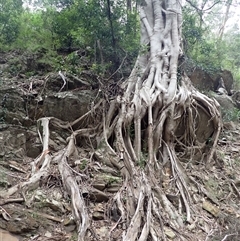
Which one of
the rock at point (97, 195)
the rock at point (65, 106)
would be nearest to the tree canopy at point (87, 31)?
the rock at point (65, 106)

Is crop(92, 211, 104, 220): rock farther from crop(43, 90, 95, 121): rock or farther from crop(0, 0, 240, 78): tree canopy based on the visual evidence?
crop(0, 0, 240, 78): tree canopy

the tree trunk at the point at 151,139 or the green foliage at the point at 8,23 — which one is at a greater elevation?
the green foliage at the point at 8,23

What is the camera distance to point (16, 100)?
168 inches

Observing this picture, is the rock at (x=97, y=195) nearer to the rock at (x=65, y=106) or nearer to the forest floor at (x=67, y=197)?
the forest floor at (x=67, y=197)

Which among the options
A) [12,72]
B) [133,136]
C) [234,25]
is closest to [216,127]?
[133,136]

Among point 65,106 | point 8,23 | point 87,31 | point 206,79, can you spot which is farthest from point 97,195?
point 206,79

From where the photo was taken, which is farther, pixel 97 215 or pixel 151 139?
pixel 151 139

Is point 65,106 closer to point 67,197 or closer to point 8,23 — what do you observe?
point 67,197

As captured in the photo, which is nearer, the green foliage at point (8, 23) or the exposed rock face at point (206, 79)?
the green foliage at point (8, 23)

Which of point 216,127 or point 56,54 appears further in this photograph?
point 56,54

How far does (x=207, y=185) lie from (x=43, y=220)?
2.40 metres

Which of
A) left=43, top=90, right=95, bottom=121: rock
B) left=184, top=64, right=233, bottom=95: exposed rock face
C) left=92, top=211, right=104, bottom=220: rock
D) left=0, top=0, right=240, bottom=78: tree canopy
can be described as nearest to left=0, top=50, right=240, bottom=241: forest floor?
left=92, top=211, right=104, bottom=220: rock

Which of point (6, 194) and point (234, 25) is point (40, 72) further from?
point (234, 25)

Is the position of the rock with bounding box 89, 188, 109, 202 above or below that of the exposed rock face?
below
